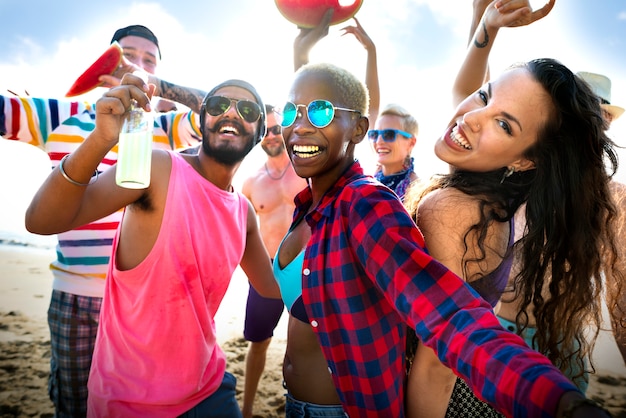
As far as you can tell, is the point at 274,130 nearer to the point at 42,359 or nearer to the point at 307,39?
the point at 307,39

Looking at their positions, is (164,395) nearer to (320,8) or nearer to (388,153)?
(320,8)

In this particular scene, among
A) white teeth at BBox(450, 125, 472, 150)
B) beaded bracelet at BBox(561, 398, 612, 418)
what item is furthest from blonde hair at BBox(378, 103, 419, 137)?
beaded bracelet at BBox(561, 398, 612, 418)

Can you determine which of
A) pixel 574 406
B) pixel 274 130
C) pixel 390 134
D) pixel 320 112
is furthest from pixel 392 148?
pixel 574 406

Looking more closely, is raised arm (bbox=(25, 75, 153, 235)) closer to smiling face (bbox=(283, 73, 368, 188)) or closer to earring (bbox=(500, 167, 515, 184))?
smiling face (bbox=(283, 73, 368, 188))

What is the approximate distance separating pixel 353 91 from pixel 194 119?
1.62 m

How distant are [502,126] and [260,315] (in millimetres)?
2942

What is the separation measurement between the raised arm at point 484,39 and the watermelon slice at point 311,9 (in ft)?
3.63

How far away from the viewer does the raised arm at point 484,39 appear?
2.19 m

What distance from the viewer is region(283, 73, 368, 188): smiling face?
5.76ft

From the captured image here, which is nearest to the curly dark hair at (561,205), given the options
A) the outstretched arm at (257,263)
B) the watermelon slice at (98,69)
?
the outstretched arm at (257,263)

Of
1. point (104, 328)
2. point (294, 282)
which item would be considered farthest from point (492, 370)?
point (104, 328)

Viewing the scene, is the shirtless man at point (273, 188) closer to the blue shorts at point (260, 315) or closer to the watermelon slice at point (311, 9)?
the blue shorts at point (260, 315)

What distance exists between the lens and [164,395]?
6.03 feet

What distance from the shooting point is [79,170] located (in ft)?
5.02
